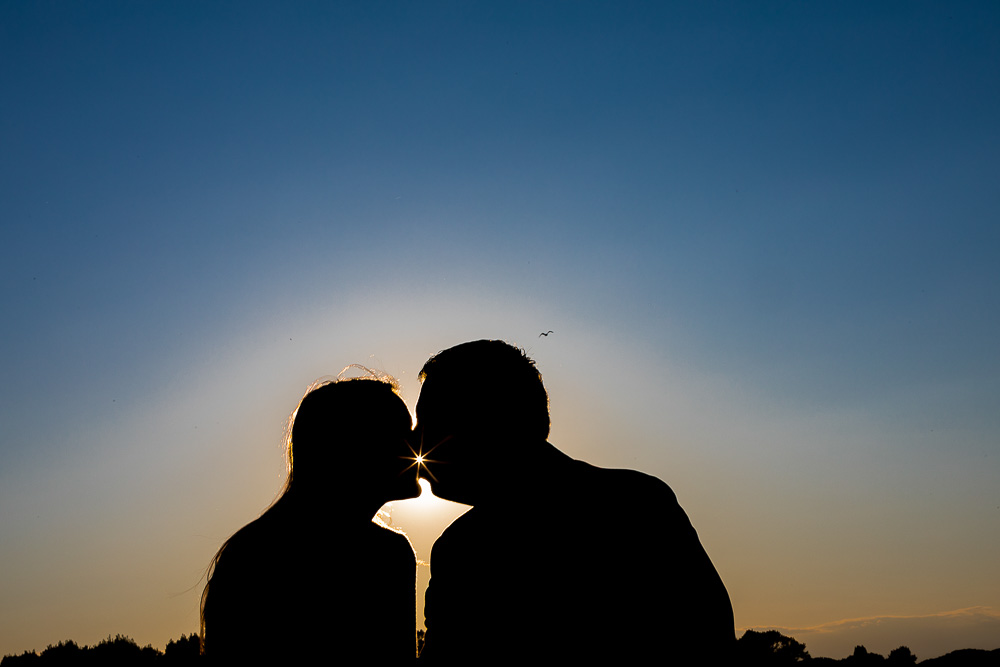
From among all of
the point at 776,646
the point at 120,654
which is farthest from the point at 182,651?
the point at 776,646

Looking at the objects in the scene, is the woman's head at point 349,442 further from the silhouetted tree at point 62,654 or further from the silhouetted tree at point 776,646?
the silhouetted tree at point 62,654

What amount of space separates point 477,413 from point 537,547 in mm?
974

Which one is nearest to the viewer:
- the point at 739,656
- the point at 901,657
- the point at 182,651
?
the point at 739,656

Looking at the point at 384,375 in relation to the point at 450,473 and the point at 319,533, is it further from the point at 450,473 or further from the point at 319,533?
the point at 319,533

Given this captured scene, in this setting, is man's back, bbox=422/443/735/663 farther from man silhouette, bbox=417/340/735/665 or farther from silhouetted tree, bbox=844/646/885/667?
silhouetted tree, bbox=844/646/885/667

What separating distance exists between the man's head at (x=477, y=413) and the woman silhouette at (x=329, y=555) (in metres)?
0.20

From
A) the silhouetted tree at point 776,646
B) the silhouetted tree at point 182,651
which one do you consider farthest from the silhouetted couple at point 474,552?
the silhouetted tree at point 182,651

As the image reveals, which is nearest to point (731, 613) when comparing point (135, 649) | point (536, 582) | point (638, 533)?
point (638, 533)

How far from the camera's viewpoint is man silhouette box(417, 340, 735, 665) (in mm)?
4086

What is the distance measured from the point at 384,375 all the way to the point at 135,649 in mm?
10074

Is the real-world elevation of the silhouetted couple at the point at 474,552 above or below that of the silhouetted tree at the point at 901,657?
above

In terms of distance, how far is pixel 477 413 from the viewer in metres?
5.02

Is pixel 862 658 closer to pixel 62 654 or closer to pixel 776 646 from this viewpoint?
pixel 776 646

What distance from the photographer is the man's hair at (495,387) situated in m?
4.93
